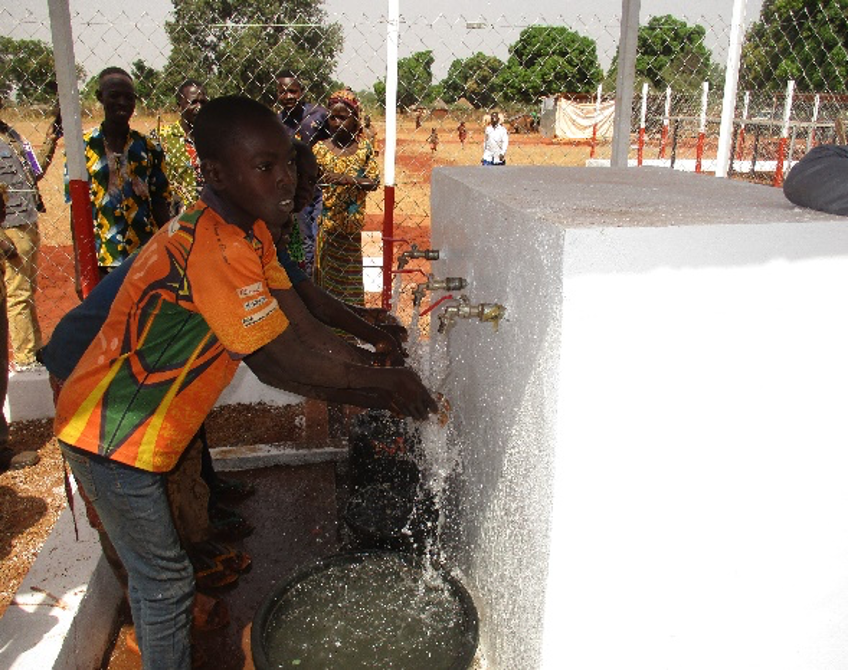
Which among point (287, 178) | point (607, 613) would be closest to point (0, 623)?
point (287, 178)

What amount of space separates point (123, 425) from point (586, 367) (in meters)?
1.08

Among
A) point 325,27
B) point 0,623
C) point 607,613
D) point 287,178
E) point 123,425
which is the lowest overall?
point 0,623

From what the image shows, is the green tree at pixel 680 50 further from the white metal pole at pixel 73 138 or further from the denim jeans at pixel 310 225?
the white metal pole at pixel 73 138

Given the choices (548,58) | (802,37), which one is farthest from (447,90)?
(802,37)

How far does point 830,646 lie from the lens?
5.02 ft

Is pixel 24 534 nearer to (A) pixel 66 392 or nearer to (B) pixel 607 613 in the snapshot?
(A) pixel 66 392

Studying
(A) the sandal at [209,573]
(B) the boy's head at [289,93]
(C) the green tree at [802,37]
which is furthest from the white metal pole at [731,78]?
(A) the sandal at [209,573]

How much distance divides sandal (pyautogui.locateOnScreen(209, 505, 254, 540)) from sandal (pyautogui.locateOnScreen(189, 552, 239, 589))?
0.27m

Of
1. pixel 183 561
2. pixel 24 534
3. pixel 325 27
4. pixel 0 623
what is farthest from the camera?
pixel 325 27

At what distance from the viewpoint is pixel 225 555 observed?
265 centimetres

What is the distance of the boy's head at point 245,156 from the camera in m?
1.69

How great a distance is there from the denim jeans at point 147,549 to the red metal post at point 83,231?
1856 millimetres

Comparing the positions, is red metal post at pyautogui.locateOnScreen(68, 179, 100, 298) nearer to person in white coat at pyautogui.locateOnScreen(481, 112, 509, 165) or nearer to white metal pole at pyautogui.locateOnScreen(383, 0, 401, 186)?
white metal pole at pyautogui.locateOnScreen(383, 0, 401, 186)

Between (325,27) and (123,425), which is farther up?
(325,27)
